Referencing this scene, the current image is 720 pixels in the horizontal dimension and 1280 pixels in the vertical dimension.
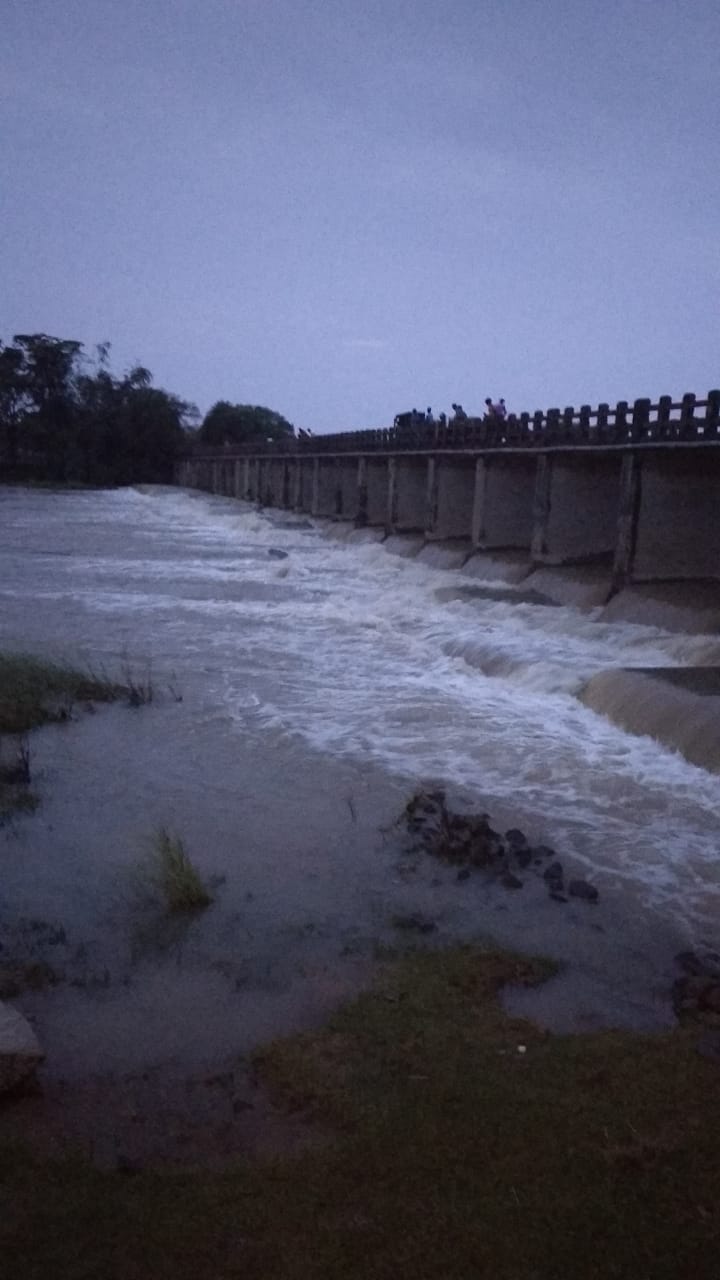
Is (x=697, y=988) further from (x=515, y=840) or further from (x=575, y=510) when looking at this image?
(x=575, y=510)

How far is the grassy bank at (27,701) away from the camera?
9000 millimetres

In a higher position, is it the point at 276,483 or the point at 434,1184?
the point at 276,483

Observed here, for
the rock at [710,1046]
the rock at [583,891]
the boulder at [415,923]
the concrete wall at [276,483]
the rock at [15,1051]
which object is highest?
the concrete wall at [276,483]

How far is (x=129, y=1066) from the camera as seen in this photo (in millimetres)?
5043

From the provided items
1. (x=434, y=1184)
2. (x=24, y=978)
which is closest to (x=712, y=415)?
(x=24, y=978)

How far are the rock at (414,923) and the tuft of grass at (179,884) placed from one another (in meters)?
1.21

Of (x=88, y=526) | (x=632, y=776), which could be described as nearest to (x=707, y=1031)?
(x=632, y=776)

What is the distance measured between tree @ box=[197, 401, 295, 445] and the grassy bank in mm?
85143

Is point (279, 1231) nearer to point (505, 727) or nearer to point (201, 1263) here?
point (201, 1263)

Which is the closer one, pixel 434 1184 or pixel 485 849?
pixel 434 1184

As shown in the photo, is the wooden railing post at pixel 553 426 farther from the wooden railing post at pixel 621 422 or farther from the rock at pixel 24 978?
the rock at pixel 24 978

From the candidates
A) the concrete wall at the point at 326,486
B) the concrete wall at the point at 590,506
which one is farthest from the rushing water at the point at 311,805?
the concrete wall at the point at 326,486

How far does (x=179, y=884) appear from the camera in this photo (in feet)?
22.5

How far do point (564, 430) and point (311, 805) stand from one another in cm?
1594
